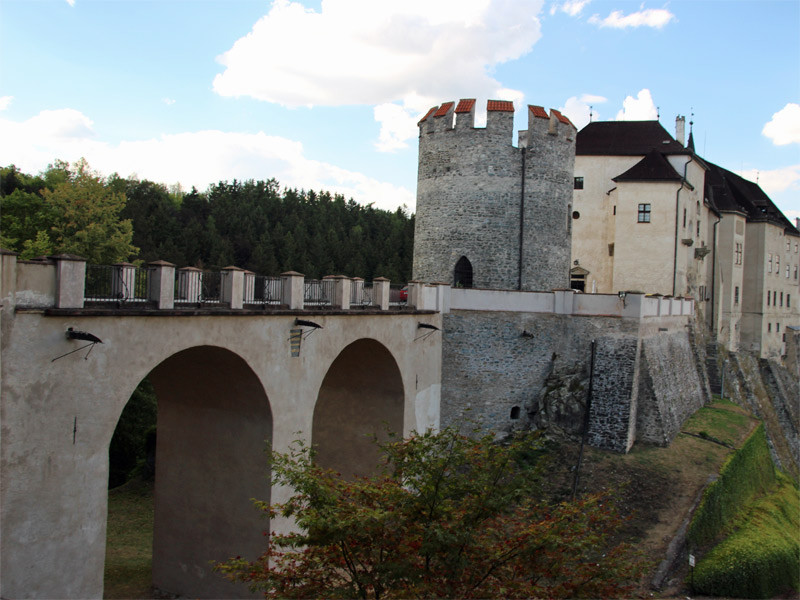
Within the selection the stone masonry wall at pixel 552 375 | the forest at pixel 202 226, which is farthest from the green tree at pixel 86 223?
the stone masonry wall at pixel 552 375

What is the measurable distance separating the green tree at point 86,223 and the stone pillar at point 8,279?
22.0m

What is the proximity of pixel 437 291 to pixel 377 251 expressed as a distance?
46.9 m

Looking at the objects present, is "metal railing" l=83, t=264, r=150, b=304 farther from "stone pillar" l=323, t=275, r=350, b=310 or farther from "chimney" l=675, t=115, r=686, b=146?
"chimney" l=675, t=115, r=686, b=146

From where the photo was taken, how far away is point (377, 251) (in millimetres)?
68625

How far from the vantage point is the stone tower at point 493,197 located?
79.7ft

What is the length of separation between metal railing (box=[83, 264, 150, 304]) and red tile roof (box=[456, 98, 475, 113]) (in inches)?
630

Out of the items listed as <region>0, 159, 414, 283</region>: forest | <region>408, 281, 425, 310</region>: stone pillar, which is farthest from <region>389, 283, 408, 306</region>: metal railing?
<region>0, 159, 414, 283</region>: forest

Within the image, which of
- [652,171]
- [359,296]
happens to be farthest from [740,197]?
[359,296]

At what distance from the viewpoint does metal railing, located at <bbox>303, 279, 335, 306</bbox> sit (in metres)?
15.4

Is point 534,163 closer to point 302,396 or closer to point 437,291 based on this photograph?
point 437,291

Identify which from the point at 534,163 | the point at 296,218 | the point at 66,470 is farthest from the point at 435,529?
the point at 296,218

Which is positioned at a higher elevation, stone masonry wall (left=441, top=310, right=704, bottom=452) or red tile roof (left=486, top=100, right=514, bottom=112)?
red tile roof (left=486, top=100, right=514, bottom=112)

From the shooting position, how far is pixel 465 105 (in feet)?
80.3

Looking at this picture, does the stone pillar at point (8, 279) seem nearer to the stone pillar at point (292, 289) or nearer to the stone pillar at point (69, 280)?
the stone pillar at point (69, 280)
